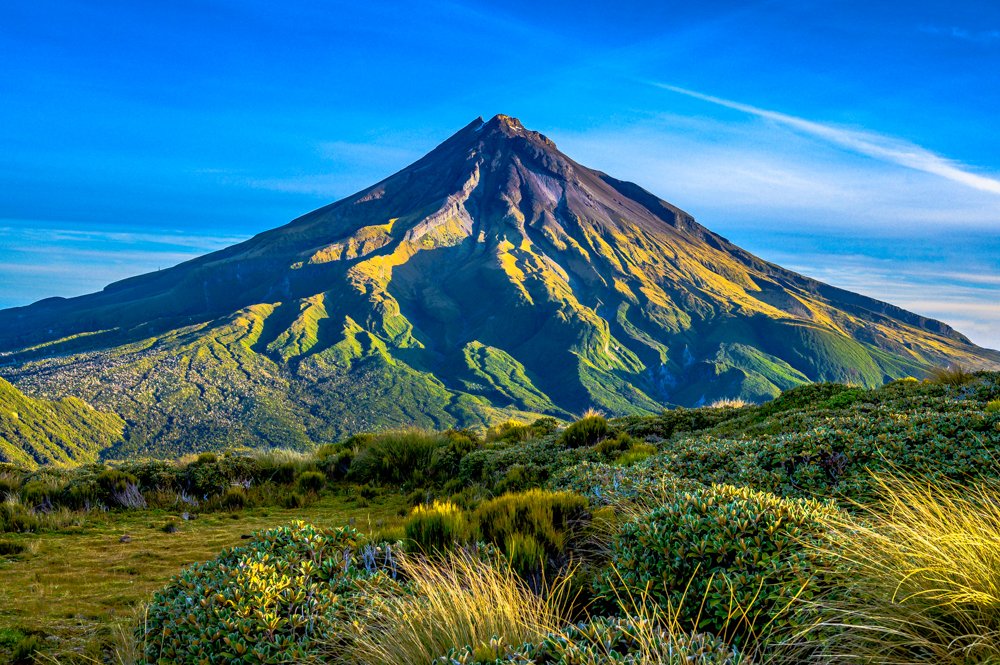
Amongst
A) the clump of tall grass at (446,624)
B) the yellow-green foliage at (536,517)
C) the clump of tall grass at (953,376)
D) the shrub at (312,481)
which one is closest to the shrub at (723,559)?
the clump of tall grass at (446,624)

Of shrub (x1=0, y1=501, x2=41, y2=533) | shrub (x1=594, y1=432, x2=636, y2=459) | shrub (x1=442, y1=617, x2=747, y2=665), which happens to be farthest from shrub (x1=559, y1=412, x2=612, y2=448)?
shrub (x1=442, y1=617, x2=747, y2=665)

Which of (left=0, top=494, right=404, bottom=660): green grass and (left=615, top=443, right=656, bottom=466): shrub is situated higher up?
(left=615, top=443, right=656, bottom=466): shrub

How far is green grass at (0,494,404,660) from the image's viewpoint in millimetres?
6281

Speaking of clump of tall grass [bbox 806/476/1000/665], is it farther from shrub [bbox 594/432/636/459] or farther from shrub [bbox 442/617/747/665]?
shrub [bbox 594/432/636/459]

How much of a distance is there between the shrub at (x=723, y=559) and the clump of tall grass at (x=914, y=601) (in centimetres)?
25

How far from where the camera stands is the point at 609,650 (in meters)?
3.60

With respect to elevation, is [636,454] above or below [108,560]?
above

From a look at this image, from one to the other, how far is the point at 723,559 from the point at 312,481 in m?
10.9

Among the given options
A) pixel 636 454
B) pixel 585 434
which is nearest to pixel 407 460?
pixel 585 434

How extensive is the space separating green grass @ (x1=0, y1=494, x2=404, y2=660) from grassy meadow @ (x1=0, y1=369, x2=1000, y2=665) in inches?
1.9

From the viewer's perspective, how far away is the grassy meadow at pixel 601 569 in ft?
13.3

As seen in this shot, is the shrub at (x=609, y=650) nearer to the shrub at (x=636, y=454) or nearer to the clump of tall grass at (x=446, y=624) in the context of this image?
the clump of tall grass at (x=446, y=624)

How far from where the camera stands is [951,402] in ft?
35.0

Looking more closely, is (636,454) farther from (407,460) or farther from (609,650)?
(609,650)
